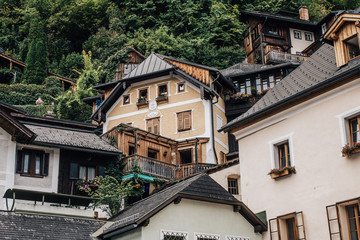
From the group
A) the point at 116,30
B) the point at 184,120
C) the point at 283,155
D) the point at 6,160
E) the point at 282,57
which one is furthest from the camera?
the point at 116,30

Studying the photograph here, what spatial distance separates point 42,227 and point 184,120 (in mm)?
19106

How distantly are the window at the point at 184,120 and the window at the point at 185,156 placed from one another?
1.53 metres

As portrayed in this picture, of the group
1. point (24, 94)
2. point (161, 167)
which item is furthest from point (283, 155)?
point (24, 94)

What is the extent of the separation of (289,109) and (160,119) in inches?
746

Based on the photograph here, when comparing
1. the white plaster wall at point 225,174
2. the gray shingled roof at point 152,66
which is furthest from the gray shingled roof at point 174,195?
the gray shingled roof at point 152,66

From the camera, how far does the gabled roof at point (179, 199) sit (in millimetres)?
18552

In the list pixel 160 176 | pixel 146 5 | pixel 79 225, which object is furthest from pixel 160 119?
pixel 146 5

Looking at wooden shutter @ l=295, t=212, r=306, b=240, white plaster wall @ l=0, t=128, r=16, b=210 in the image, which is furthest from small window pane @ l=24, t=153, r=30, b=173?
wooden shutter @ l=295, t=212, r=306, b=240

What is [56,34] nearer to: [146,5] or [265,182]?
[146,5]

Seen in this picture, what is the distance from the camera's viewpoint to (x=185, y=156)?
36844 mm

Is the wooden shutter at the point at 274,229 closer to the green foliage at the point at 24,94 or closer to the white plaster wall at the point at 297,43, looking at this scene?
the white plaster wall at the point at 297,43

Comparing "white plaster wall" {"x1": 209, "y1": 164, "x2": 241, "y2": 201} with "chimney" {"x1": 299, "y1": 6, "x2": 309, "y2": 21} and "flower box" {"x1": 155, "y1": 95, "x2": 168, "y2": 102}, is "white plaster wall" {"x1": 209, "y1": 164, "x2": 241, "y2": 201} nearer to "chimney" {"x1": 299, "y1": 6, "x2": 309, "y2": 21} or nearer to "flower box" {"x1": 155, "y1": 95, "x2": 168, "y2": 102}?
"flower box" {"x1": 155, "y1": 95, "x2": 168, "y2": 102}

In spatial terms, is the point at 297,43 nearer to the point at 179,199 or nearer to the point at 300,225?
the point at 300,225

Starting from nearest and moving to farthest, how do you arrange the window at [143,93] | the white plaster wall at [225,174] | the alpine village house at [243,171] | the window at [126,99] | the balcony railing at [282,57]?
the alpine village house at [243,171], the white plaster wall at [225,174], the window at [143,93], the window at [126,99], the balcony railing at [282,57]
